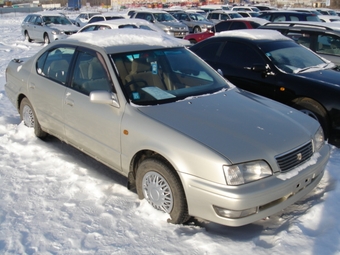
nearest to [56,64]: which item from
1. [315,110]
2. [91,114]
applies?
[91,114]

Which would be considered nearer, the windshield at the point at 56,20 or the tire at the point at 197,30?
the windshield at the point at 56,20

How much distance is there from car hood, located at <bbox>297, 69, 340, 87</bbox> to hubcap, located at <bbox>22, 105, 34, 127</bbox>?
4.16 meters

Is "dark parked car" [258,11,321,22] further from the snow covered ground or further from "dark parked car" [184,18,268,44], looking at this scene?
the snow covered ground

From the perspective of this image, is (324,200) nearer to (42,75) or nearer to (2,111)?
(42,75)

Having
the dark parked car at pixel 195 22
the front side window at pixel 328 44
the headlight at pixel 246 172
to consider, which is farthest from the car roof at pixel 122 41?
the dark parked car at pixel 195 22

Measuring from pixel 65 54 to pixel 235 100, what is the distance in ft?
7.44

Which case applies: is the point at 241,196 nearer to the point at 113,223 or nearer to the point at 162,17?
the point at 113,223

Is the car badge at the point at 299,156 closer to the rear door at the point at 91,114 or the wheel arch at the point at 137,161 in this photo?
the wheel arch at the point at 137,161

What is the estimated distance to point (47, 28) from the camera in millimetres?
18062

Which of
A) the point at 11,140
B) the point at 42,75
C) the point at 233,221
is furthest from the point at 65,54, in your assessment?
the point at 233,221

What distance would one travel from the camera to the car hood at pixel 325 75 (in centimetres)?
589

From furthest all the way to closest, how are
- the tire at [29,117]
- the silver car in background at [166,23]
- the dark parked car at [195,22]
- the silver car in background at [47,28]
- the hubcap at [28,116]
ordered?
the dark parked car at [195,22] → the silver car in background at [166,23] → the silver car in background at [47,28] → the hubcap at [28,116] → the tire at [29,117]

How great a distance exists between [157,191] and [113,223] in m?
0.50

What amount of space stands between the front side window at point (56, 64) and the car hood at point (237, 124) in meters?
1.54
